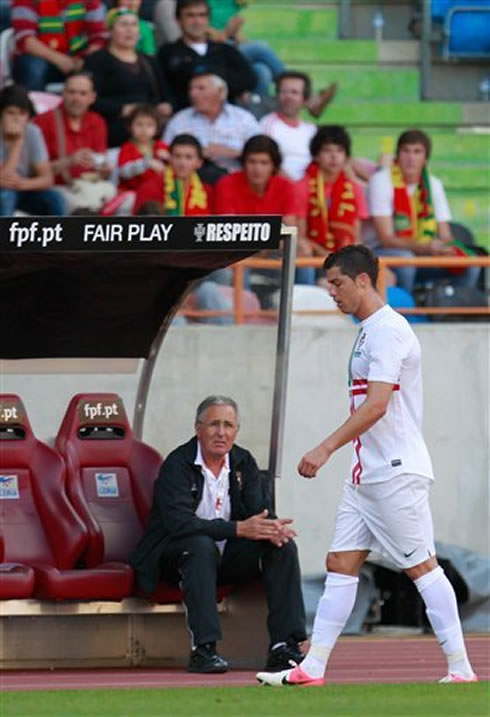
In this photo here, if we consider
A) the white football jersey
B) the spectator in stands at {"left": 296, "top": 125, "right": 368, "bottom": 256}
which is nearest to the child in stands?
the spectator in stands at {"left": 296, "top": 125, "right": 368, "bottom": 256}

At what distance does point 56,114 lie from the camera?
1733 centimetres

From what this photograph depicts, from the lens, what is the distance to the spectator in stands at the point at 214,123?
1780 cm

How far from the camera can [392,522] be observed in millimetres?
9609

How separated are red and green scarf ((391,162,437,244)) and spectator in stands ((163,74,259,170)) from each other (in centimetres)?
149

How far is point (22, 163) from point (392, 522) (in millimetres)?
7857

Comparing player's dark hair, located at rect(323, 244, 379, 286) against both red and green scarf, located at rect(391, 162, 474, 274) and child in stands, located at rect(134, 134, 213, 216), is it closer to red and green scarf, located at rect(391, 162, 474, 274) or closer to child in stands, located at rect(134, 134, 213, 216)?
child in stands, located at rect(134, 134, 213, 216)

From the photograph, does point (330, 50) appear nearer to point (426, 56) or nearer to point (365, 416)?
point (426, 56)

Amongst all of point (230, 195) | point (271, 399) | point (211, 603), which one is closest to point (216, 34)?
point (230, 195)

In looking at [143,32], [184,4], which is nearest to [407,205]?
[184,4]

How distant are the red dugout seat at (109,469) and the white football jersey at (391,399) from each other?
7.35ft

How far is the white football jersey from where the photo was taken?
9.59 meters

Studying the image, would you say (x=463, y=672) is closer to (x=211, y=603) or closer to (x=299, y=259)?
(x=211, y=603)

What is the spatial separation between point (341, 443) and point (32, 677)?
2.44 meters

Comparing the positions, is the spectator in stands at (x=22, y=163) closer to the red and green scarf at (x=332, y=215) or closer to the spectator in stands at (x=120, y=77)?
the spectator in stands at (x=120, y=77)
